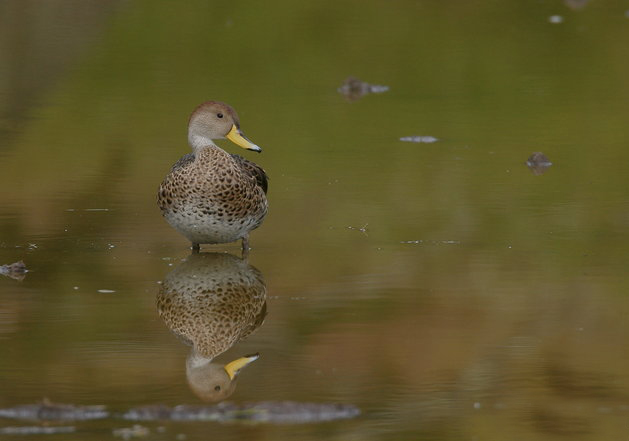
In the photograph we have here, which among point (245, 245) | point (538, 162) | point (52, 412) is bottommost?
point (538, 162)

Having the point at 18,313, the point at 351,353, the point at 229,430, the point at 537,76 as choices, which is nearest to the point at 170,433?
the point at 229,430

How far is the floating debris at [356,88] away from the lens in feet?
48.9

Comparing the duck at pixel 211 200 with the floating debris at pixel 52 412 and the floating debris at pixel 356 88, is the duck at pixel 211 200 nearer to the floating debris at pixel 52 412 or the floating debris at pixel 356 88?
the floating debris at pixel 52 412

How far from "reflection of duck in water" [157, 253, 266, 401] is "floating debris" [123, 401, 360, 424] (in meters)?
0.26

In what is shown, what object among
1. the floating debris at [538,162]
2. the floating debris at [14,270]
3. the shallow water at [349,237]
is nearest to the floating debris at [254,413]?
the shallow water at [349,237]

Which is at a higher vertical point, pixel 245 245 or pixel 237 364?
pixel 237 364

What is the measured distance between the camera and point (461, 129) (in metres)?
12.7

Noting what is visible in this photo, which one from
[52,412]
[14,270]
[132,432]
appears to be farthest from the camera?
[14,270]

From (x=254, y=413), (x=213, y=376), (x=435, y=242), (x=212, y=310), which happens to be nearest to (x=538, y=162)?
(x=435, y=242)

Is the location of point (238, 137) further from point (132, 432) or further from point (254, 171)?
point (132, 432)

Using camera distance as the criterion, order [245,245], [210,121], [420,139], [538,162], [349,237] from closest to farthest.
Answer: [245,245]
[349,237]
[210,121]
[538,162]
[420,139]

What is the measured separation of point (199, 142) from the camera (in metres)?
8.65

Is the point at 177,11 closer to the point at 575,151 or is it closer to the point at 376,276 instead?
the point at 575,151

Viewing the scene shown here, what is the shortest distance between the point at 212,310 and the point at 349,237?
5.81 feet
